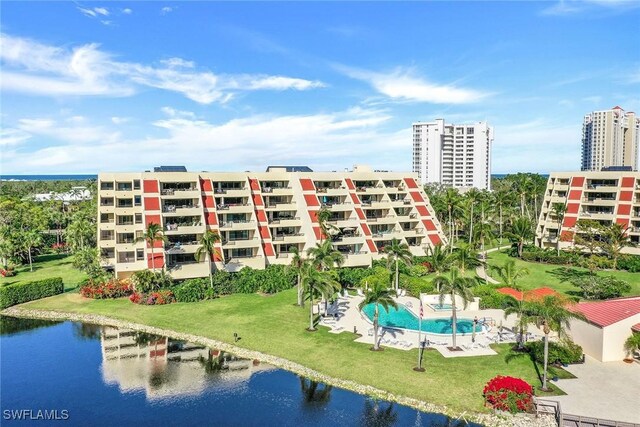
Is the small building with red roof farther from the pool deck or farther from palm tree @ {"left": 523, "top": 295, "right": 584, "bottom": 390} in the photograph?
the pool deck

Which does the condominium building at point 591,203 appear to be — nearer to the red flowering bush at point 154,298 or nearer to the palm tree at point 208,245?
the palm tree at point 208,245

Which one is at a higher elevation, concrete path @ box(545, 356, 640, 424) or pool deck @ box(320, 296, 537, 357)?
pool deck @ box(320, 296, 537, 357)

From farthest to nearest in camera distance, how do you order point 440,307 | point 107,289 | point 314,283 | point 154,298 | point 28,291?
1. point 28,291
2. point 107,289
3. point 154,298
4. point 440,307
5. point 314,283

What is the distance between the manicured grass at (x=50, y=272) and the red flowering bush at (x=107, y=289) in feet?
26.7

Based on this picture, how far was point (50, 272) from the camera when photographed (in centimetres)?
8206

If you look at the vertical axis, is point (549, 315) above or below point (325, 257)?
below

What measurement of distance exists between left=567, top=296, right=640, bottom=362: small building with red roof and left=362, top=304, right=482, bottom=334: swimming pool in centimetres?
1055

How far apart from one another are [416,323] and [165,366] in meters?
28.0

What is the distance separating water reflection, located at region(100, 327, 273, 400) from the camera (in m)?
40.6

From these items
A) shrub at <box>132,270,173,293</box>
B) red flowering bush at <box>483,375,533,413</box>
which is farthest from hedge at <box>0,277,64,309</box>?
red flowering bush at <box>483,375,533,413</box>

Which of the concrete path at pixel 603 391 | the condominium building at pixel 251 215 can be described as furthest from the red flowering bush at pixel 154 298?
the concrete path at pixel 603 391

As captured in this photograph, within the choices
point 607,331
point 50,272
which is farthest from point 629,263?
point 50,272

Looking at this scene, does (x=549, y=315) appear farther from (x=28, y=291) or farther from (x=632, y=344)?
(x=28, y=291)

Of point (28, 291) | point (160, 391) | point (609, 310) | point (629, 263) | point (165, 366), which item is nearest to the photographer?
point (160, 391)
